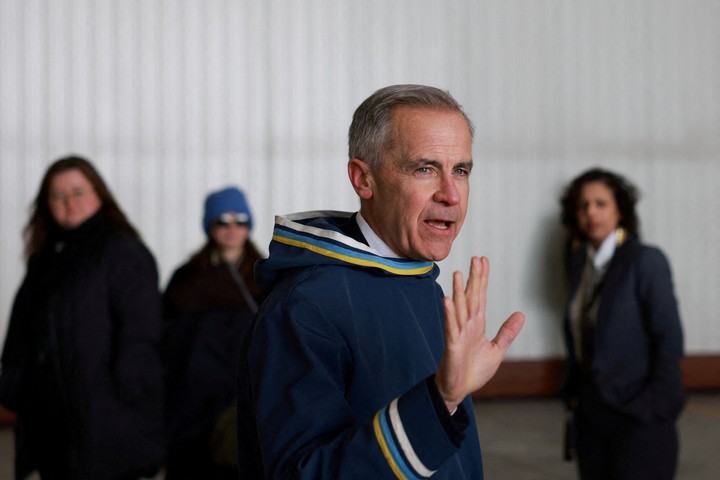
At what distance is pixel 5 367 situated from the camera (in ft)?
13.1

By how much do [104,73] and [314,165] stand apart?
2.00m

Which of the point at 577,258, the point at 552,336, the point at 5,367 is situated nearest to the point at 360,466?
the point at 5,367

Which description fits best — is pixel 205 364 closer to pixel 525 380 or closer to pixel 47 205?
pixel 47 205

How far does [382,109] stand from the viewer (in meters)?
1.96

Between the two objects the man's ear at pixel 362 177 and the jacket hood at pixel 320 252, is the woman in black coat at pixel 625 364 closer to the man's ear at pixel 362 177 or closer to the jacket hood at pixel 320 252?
the jacket hood at pixel 320 252

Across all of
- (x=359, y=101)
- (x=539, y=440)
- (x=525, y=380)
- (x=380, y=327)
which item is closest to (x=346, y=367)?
(x=380, y=327)

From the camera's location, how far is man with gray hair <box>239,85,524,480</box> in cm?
162

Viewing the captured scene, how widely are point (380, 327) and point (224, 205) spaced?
313 centimetres

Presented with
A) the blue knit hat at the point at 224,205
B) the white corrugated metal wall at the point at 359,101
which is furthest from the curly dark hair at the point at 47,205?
the white corrugated metal wall at the point at 359,101

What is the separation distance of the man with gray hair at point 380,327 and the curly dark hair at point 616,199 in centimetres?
280

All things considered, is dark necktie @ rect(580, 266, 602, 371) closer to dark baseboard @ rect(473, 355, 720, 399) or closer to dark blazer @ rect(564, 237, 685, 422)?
dark blazer @ rect(564, 237, 685, 422)

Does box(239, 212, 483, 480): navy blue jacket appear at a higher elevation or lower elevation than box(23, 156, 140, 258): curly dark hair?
lower

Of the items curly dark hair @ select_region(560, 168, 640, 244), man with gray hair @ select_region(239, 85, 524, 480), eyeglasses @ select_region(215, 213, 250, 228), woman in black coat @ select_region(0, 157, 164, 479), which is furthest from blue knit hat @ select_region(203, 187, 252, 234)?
man with gray hair @ select_region(239, 85, 524, 480)

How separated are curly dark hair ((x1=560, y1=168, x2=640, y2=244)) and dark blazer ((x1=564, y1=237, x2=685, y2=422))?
45 cm
